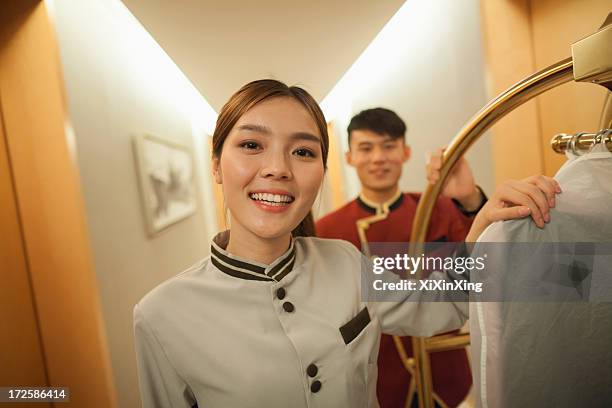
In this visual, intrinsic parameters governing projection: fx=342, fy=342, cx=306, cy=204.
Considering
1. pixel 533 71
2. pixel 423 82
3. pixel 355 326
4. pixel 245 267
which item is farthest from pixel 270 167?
pixel 533 71

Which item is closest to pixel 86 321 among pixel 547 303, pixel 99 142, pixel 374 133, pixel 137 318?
pixel 137 318

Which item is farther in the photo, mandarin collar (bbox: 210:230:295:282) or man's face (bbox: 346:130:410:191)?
man's face (bbox: 346:130:410:191)

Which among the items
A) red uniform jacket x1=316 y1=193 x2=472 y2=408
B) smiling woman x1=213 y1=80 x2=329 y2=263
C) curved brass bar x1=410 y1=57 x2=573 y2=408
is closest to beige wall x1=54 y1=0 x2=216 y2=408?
smiling woman x1=213 y1=80 x2=329 y2=263

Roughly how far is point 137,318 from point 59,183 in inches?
10.0

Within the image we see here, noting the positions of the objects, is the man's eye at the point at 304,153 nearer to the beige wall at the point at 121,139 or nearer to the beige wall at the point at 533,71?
the beige wall at the point at 121,139

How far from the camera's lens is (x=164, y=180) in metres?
0.59

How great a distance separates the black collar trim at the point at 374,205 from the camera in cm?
69

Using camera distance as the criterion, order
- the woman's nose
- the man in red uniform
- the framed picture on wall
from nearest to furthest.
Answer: the woman's nose < the framed picture on wall < the man in red uniform

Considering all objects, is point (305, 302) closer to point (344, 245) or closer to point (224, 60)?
point (344, 245)

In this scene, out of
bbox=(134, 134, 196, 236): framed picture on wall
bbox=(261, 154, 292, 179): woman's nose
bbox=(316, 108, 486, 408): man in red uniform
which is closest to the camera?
bbox=(261, 154, 292, 179): woman's nose

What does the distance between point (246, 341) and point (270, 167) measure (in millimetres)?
247

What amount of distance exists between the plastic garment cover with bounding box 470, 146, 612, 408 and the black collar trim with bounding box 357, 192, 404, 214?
0.21m

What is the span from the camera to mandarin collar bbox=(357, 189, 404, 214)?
693mm

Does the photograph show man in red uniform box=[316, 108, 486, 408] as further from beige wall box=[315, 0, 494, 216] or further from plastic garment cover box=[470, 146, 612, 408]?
plastic garment cover box=[470, 146, 612, 408]
